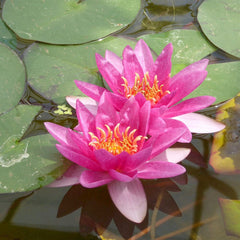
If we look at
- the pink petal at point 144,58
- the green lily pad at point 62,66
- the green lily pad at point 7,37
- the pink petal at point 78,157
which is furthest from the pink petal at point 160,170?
the green lily pad at point 7,37

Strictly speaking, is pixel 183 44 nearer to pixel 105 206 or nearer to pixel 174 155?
pixel 174 155

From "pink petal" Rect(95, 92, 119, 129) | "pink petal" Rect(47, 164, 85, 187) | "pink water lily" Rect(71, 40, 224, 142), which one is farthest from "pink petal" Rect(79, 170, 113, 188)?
"pink water lily" Rect(71, 40, 224, 142)

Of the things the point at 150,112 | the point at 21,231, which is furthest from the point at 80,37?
the point at 21,231

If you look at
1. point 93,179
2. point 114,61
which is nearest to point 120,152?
point 93,179

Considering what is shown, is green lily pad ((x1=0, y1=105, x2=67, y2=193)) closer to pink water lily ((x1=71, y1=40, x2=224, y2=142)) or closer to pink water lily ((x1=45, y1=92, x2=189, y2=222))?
pink water lily ((x1=45, y1=92, x2=189, y2=222))

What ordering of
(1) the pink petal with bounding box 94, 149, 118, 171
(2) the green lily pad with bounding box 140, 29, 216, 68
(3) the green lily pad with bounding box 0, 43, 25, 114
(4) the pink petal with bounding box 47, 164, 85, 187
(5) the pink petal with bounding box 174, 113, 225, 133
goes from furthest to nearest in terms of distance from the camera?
(2) the green lily pad with bounding box 140, 29, 216, 68 → (3) the green lily pad with bounding box 0, 43, 25, 114 → (5) the pink petal with bounding box 174, 113, 225, 133 → (4) the pink petal with bounding box 47, 164, 85, 187 → (1) the pink petal with bounding box 94, 149, 118, 171

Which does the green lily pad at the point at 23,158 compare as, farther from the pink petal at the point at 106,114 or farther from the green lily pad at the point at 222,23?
the green lily pad at the point at 222,23
